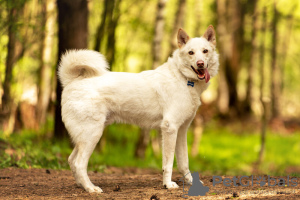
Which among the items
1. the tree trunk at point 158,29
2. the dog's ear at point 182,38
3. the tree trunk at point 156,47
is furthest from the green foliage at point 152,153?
the dog's ear at point 182,38

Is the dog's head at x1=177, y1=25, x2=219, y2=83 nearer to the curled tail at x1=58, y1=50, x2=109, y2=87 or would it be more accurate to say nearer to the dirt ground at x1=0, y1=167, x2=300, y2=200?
the curled tail at x1=58, y1=50, x2=109, y2=87

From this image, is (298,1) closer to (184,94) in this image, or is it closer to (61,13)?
(61,13)

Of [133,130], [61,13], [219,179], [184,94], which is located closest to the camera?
[184,94]

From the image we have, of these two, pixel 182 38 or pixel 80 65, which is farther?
pixel 182 38

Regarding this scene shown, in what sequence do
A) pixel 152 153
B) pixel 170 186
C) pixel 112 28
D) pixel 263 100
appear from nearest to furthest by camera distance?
pixel 170 186 < pixel 263 100 < pixel 112 28 < pixel 152 153

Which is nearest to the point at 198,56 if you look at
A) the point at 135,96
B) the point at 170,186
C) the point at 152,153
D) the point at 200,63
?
the point at 200,63

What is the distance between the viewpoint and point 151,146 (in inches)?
450

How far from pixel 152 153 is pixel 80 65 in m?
6.09

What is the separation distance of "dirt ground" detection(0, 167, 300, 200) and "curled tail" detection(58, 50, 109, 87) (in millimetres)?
1479

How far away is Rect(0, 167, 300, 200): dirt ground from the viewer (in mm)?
4219

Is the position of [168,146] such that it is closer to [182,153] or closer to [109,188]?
[182,153]

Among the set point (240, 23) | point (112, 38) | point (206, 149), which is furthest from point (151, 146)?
point (240, 23)

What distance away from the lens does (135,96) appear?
496 centimetres

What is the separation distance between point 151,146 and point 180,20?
402cm
